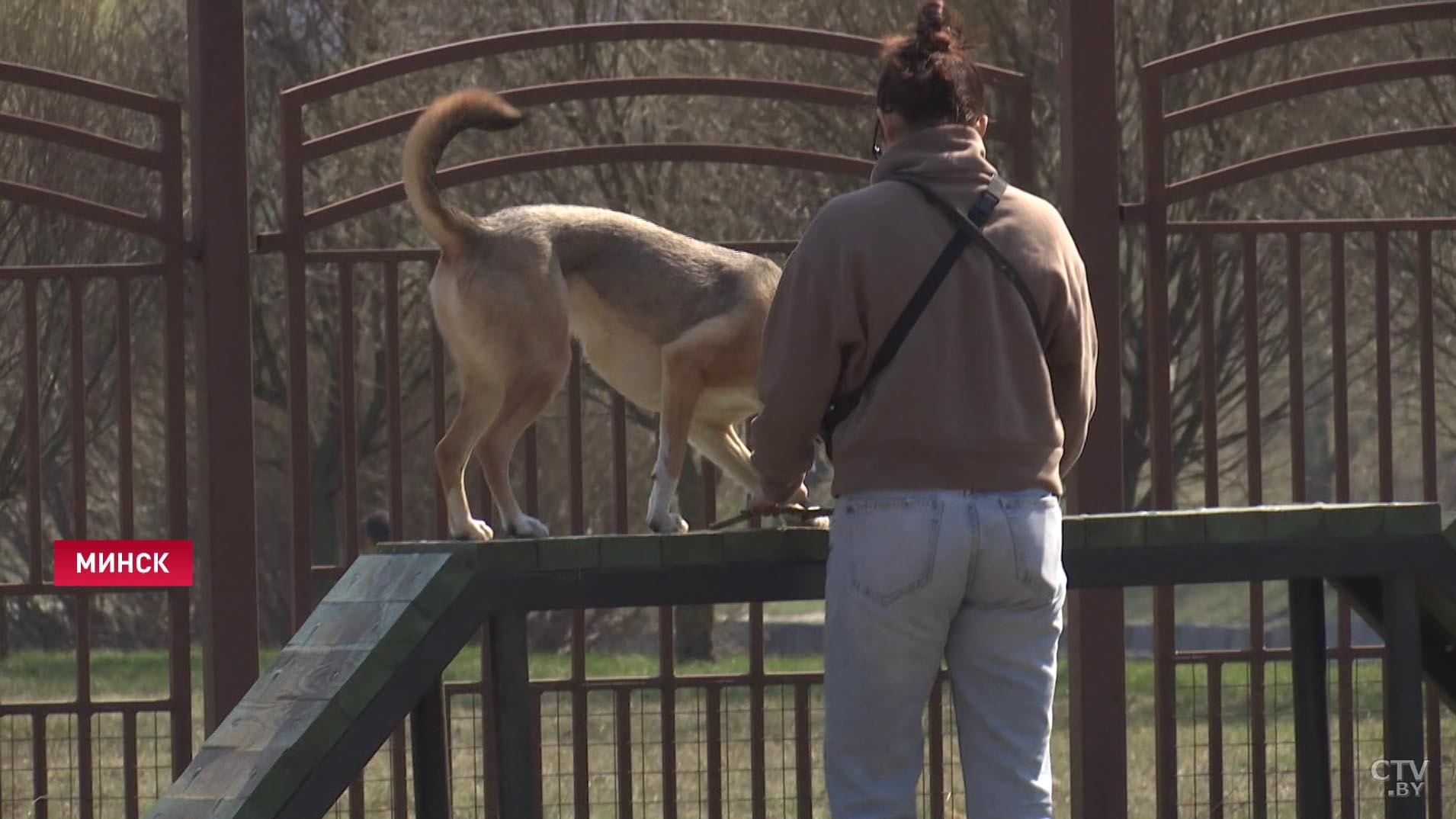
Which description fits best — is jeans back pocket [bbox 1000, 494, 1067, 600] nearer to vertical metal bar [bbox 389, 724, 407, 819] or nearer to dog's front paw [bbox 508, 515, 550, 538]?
dog's front paw [bbox 508, 515, 550, 538]

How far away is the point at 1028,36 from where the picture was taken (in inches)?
530

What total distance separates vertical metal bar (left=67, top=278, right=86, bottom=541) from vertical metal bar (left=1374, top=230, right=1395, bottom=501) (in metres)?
4.34

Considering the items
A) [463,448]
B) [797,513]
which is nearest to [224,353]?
[463,448]

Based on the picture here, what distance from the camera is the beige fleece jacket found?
12.8ft

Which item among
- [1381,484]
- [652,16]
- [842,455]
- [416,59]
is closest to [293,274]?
[416,59]

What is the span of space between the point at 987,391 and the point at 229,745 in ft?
6.14

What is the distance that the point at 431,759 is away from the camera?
4820mm

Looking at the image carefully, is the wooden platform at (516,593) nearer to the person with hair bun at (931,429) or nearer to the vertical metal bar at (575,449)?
the person with hair bun at (931,429)

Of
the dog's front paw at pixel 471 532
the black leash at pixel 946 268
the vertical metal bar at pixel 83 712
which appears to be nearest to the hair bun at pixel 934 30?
the black leash at pixel 946 268

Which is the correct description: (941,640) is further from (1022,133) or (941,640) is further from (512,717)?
(1022,133)

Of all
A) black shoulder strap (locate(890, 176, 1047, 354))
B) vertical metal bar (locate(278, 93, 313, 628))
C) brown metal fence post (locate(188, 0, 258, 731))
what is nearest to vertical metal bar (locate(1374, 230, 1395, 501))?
black shoulder strap (locate(890, 176, 1047, 354))

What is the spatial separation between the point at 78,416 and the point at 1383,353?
4412mm

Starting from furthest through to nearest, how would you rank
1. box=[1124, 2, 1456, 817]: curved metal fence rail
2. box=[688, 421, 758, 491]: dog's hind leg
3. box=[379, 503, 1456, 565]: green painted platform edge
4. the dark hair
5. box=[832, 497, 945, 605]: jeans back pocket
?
1. box=[1124, 2, 1456, 817]: curved metal fence rail
2. box=[688, 421, 758, 491]: dog's hind leg
3. box=[379, 503, 1456, 565]: green painted platform edge
4. the dark hair
5. box=[832, 497, 945, 605]: jeans back pocket

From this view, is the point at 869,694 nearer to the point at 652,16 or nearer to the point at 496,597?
the point at 496,597
